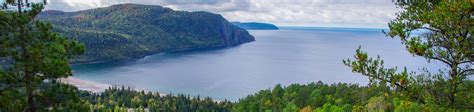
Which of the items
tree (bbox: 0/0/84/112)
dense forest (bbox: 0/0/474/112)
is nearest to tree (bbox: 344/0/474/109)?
dense forest (bbox: 0/0/474/112)

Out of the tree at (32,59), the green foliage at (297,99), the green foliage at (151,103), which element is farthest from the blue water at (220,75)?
the tree at (32,59)

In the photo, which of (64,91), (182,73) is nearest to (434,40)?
(64,91)

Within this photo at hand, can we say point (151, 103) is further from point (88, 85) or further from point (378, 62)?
point (378, 62)

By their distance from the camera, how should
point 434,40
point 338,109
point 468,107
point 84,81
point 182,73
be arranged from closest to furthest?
point 468,107 < point 434,40 < point 338,109 < point 84,81 < point 182,73

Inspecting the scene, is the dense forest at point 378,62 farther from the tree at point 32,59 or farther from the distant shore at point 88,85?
the distant shore at point 88,85

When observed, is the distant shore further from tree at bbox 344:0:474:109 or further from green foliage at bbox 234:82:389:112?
tree at bbox 344:0:474:109

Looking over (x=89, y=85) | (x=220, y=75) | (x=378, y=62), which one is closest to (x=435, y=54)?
(x=378, y=62)

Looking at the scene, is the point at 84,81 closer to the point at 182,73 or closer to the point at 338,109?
the point at 182,73
